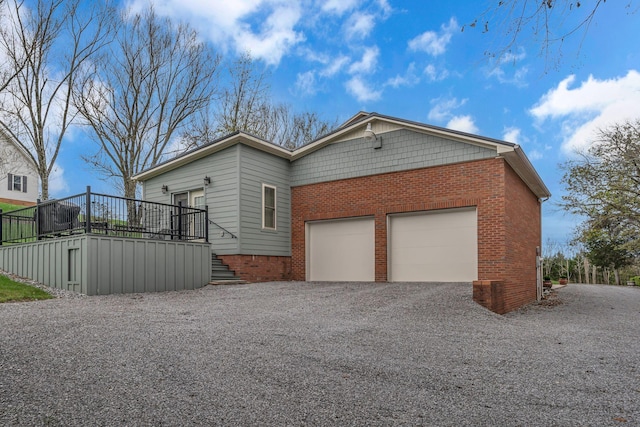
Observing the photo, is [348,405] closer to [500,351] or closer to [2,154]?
[500,351]

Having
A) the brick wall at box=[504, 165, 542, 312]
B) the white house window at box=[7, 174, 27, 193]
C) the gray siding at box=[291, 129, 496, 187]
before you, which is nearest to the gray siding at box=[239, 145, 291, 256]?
the gray siding at box=[291, 129, 496, 187]

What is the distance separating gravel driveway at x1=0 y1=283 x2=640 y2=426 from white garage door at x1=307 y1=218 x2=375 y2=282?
507 cm

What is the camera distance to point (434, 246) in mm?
11883

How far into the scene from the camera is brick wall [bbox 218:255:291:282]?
12766mm

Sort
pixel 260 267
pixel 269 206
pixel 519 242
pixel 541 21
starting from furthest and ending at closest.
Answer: pixel 269 206 < pixel 260 267 < pixel 519 242 < pixel 541 21

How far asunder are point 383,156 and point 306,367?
920 cm

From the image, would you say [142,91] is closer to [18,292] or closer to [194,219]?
[194,219]

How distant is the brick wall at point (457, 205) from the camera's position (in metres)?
10.9

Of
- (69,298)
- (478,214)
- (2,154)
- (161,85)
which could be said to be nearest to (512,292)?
(478,214)

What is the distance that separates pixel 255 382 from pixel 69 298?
7271 mm

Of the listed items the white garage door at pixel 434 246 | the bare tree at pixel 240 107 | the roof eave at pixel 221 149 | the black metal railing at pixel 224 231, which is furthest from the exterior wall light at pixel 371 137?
the bare tree at pixel 240 107

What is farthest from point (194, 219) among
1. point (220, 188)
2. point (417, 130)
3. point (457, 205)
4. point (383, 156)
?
point (457, 205)

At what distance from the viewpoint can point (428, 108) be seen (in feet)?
57.3

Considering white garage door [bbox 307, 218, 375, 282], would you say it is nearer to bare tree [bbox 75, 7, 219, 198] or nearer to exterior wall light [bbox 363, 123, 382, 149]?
exterior wall light [bbox 363, 123, 382, 149]
